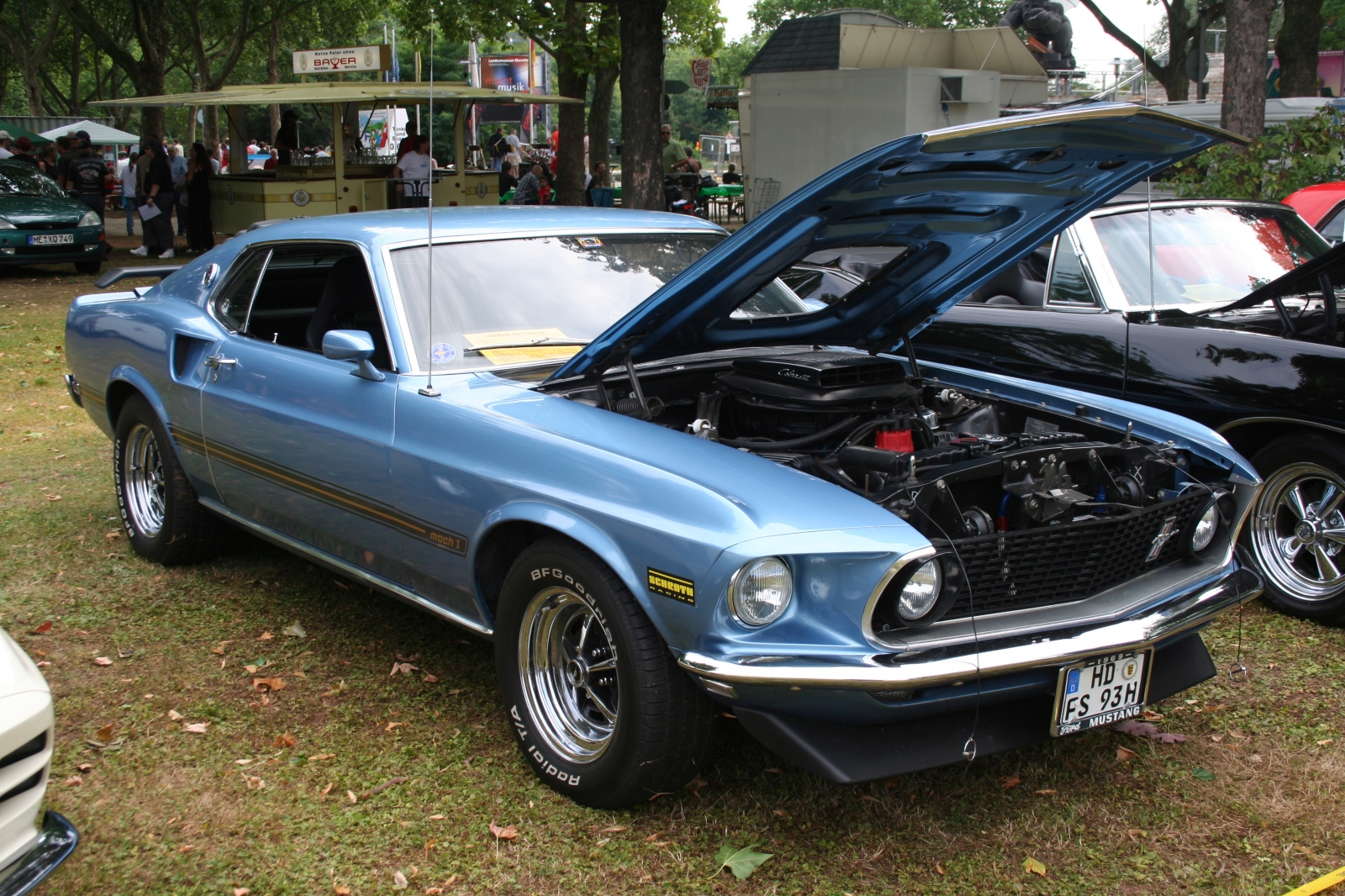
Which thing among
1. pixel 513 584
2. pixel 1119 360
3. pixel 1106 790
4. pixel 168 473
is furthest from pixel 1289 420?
pixel 168 473

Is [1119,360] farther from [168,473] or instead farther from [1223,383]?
[168,473]

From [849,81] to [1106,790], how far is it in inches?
552

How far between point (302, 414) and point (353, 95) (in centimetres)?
1420

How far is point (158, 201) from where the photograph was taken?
683 inches

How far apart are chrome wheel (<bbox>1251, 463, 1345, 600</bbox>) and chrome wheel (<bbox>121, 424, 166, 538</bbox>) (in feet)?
15.2

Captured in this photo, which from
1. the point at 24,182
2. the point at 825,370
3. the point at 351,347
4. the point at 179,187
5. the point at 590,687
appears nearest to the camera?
the point at 590,687

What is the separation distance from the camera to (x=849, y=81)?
16.0 m

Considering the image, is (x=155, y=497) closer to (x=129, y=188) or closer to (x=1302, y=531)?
(x=1302, y=531)

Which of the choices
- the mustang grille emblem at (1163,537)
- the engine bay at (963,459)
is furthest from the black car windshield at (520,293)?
the mustang grille emblem at (1163,537)

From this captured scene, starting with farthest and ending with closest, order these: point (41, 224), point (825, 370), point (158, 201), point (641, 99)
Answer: point (158, 201) < point (41, 224) < point (641, 99) < point (825, 370)

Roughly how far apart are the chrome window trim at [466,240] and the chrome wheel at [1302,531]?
239 centimetres

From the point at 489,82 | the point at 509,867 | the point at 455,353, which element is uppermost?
the point at 489,82

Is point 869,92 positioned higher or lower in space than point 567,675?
higher

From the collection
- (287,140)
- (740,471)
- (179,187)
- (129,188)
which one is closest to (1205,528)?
(740,471)
